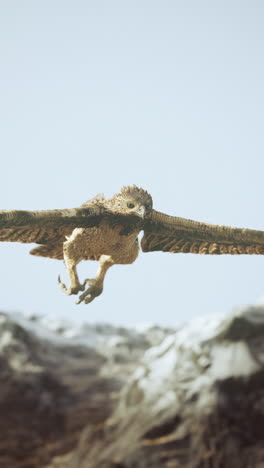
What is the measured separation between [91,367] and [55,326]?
0.42 metres

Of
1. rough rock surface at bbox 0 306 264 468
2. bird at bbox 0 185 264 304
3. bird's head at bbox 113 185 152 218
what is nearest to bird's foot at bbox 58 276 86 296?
bird at bbox 0 185 264 304

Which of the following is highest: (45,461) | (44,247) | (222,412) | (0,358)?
(44,247)

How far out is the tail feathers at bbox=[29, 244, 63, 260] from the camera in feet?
25.1

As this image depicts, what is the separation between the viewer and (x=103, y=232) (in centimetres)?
727

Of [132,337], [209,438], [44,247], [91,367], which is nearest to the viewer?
[209,438]

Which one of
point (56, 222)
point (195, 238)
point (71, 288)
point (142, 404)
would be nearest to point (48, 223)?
point (56, 222)

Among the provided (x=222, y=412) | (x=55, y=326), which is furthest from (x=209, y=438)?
(x=55, y=326)

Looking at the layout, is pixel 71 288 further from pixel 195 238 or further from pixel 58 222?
pixel 195 238

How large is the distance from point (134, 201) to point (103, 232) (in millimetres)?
501

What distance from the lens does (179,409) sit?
3.82 m

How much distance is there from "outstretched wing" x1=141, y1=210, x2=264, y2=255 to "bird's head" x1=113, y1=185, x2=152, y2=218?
22 centimetres

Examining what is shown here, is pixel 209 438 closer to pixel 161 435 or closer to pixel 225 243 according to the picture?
pixel 161 435

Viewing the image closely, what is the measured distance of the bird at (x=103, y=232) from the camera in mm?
7105

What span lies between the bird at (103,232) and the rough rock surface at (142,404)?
9.79 ft
